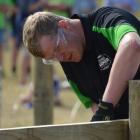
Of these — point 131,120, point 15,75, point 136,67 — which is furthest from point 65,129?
point 15,75

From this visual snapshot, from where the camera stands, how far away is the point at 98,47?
3.83 m

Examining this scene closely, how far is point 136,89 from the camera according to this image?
10.5ft

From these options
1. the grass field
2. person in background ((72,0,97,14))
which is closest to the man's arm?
the grass field

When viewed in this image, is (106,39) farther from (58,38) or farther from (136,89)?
(136,89)

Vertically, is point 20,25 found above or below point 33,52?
below

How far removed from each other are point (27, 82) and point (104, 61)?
9373 mm

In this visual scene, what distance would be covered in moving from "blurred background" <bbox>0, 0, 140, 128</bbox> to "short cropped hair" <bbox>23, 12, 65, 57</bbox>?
5405mm

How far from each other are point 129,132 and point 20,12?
9227 millimetres

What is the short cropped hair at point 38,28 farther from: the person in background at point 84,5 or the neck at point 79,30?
the person in background at point 84,5

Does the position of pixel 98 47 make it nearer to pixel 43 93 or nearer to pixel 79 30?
pixel 79 30

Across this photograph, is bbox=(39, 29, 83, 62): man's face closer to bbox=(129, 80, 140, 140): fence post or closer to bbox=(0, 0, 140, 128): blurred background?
bbox=(129, 80, 140, 140): fence post

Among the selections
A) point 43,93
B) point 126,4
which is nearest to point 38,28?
point 43,93

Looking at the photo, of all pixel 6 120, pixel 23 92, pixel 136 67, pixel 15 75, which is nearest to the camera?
pixel 136 67

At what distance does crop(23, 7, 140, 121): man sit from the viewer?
135 inches
